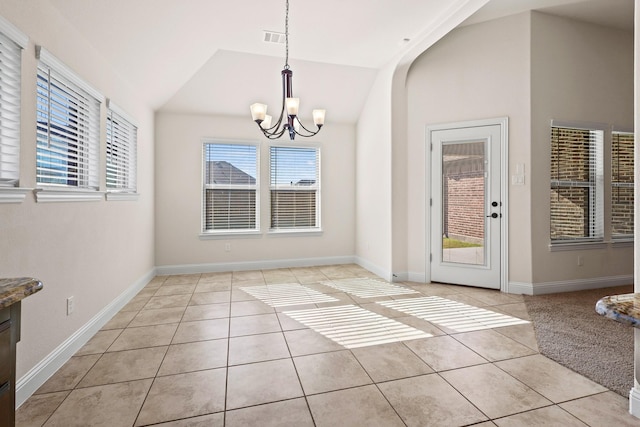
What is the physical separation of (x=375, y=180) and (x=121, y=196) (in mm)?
3404

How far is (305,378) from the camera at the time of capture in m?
2.08

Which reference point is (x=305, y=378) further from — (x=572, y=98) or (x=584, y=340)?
(x=572, y=98)

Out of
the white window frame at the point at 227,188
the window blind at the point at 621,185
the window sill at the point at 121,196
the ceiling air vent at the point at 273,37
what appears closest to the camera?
the window sill at the point at 121,196

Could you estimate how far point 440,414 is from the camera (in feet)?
5.67

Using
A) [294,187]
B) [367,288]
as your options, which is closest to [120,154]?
[294,187]

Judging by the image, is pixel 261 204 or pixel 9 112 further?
pixel 261 204

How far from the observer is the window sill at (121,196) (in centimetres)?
316

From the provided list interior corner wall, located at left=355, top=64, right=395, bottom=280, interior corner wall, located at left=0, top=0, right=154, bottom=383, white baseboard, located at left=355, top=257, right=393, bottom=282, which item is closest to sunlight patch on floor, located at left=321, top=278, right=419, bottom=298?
white baseboard, located at left=355, top=257, right=393, bottom=282

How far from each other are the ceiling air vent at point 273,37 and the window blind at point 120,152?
71.3 inches

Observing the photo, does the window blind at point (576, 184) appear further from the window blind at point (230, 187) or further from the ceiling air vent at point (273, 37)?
the window blind at point (230, 187)

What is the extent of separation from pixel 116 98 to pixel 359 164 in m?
3.67

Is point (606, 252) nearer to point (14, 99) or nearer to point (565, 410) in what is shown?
point (565, 410)

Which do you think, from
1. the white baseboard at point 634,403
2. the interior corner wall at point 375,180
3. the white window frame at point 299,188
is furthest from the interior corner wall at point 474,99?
the white baseboard at point 634,403

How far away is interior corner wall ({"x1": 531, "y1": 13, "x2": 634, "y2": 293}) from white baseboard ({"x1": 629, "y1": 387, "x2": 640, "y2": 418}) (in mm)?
2306
